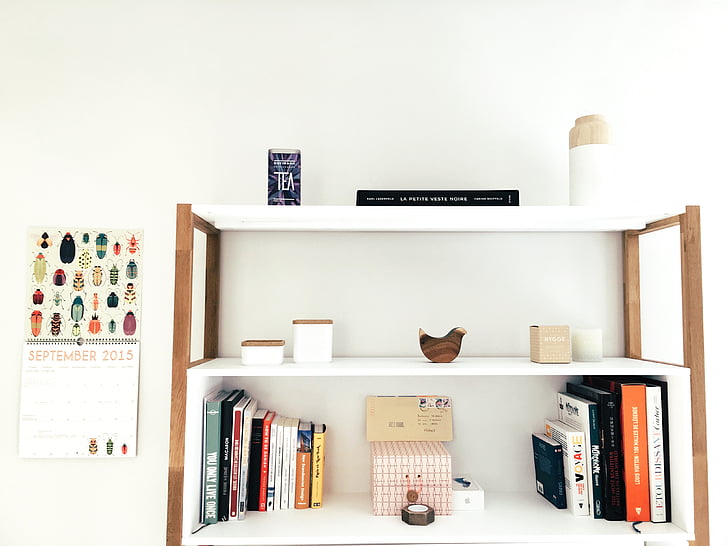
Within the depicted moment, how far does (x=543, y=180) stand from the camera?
1.61 meters

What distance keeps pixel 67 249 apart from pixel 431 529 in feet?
4.16

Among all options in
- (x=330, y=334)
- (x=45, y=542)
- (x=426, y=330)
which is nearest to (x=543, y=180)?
(x=426, y=330)

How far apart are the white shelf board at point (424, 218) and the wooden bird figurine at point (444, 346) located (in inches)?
11.9

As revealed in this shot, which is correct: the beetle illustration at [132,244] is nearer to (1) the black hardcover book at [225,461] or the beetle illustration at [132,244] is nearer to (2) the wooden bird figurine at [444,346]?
(1) the black hardcover book at [225,461]

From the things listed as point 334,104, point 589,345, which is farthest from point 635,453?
point 334,104

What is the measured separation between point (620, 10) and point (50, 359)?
200 centimetres

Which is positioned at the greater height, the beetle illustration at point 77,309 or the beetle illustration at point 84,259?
the beetle illustration at point 84,259

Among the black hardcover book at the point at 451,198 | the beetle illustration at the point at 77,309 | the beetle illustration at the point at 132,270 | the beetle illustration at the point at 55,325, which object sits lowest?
the beetle illustration at the point at 55,325

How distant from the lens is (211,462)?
4.29 ft

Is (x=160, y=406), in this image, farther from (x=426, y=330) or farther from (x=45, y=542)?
(x=426, y=330)

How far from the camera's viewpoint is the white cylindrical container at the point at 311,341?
1379mm

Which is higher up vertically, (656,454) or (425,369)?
(425,369)

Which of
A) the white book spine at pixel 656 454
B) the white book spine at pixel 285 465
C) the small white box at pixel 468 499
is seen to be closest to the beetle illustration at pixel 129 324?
the white book spine at pixel 285 465

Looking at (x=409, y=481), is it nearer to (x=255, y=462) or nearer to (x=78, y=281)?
(x=255, y=462)
